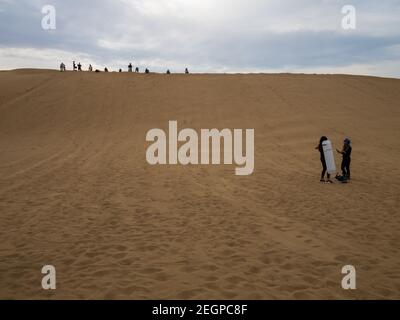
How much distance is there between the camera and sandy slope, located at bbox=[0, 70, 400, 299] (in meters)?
4.90

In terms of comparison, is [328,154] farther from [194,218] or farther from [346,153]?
[194,218]

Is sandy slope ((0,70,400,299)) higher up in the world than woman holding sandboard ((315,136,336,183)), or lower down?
lower down

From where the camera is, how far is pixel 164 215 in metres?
8.04

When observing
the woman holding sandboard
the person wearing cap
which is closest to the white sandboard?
the woman holding sandboard

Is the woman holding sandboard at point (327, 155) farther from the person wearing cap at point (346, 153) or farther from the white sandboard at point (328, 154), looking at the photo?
the person wearing cap at point (346, 153)

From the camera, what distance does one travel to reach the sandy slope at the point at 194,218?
490 centimetres

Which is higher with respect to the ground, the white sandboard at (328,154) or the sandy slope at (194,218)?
the white sandboard at (328,154)

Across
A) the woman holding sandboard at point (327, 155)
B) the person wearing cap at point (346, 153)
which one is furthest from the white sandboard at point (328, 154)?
the person wearing cap at point (346, 153)

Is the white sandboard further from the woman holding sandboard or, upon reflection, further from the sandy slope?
the sandy slope

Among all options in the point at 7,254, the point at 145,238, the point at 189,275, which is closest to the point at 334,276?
the point at 189,275

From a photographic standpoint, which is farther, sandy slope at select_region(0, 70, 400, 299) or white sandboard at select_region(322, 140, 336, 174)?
white sandboard at select_region(322, 140, 336, 174)

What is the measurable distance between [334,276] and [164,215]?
416 cm

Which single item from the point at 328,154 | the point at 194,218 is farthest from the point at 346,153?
the point at 194,218

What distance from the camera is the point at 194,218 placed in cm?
784
